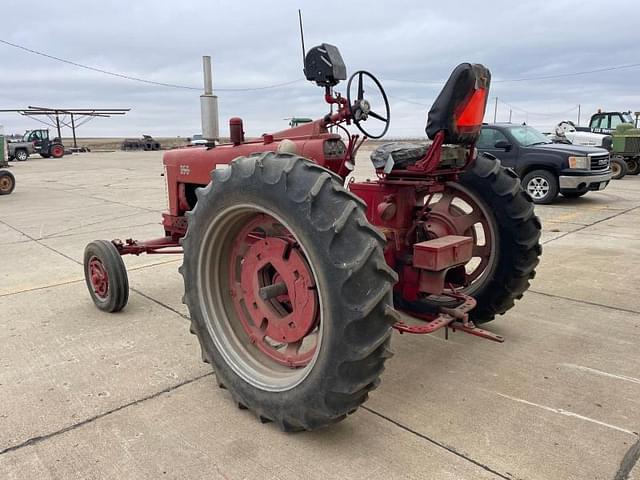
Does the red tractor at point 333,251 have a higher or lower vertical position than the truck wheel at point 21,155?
lower

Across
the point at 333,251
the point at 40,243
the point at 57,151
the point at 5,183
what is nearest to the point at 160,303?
the point at 333,251

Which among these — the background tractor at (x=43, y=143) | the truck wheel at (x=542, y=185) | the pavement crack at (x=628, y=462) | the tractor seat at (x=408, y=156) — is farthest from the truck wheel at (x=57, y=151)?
the pavement crack at (x=628, y=462)

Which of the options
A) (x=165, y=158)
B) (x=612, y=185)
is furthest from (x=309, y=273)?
(x=612, y=185)

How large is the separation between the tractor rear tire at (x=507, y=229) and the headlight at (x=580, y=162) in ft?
26.7

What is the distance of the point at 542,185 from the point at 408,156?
8887 mm

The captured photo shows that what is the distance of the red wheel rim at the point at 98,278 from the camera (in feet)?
13.4

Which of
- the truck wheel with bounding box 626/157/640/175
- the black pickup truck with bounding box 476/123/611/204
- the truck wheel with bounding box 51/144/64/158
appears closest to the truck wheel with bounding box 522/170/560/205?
the black pickup truck with bounding box 476/123/611/204

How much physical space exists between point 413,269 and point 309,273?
83 centimetres

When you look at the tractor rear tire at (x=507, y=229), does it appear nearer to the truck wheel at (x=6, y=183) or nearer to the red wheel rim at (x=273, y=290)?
the red wheel rim at (x=273, y=290)

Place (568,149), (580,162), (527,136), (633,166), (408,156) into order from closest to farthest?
(408,156) → (580,162) → (568,149) → (527,136) → (633,166)

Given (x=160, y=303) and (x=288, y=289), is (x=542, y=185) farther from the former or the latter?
(x=288, y=289)

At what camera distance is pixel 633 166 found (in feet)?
56.2

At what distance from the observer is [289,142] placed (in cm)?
310

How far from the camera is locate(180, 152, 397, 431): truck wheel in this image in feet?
6.67
